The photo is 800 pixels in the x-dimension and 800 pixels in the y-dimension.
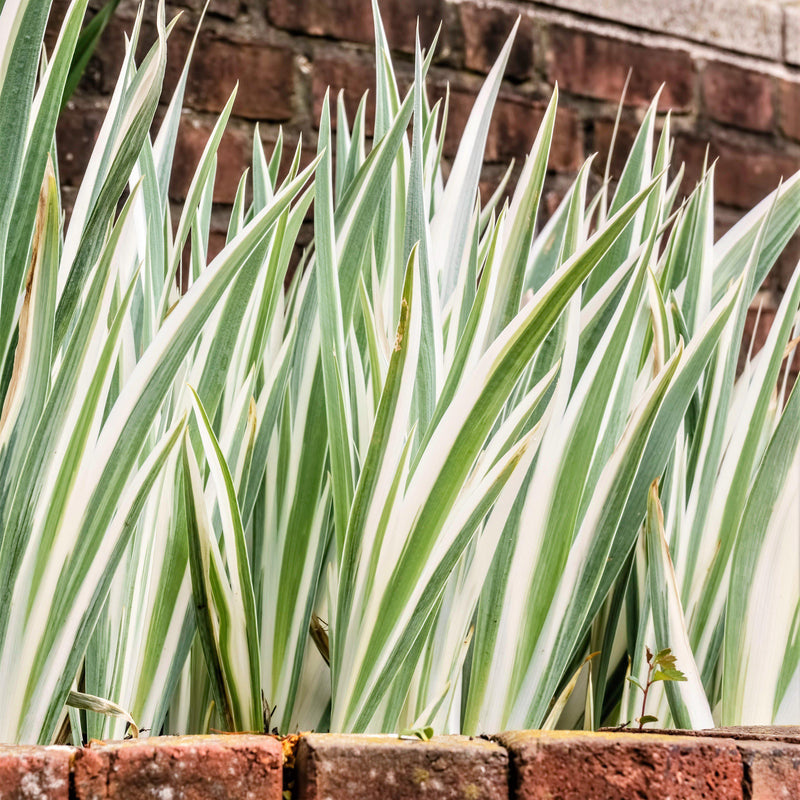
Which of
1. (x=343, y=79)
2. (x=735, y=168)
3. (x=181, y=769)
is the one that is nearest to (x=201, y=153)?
(x=343, y=79)

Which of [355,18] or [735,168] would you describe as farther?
[735,168]

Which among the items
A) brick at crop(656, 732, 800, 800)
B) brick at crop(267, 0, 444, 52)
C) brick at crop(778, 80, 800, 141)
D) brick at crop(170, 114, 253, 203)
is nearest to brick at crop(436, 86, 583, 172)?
brick at crop(267, 0, 444, 52)

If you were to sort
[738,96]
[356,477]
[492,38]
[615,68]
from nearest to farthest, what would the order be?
[356,477]
[492,38]
[615,68]
[738,96]

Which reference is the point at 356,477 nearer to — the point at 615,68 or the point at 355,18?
the point at 355,18

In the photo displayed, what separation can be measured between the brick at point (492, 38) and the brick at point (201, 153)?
419mm

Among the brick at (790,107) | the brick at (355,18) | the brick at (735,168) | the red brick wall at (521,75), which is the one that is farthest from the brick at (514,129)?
the brick at (790,107)

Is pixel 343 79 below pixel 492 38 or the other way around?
below

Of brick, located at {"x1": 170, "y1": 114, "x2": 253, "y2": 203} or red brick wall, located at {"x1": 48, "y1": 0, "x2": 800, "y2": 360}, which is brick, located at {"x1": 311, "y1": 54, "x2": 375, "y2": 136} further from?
brick, located at {"x1": 170, "y1": 114, "x2": 253, "y2": 203}

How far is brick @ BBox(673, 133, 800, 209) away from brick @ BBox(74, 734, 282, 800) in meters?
1.62

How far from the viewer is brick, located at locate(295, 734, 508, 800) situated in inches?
15.5

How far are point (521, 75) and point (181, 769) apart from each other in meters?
1.49

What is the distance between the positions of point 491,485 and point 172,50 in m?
1.18

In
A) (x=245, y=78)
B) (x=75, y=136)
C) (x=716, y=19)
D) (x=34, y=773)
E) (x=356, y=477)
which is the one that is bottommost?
(x=34, y=773)

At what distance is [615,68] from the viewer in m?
1.76
